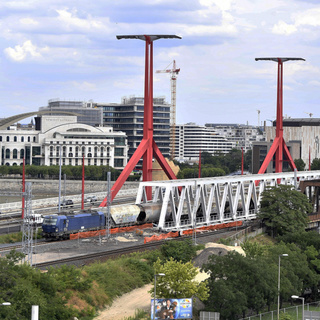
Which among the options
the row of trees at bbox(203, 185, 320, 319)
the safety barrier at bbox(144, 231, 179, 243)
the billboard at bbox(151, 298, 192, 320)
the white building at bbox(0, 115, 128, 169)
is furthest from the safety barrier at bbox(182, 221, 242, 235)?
the white building at bbox(0, 115, 128, 169)

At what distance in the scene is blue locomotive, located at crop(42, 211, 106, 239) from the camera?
67.6 metres

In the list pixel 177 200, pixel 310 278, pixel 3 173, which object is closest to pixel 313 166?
pixel 3 173

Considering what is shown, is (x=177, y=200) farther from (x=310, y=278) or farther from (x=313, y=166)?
(x=313, y=166)

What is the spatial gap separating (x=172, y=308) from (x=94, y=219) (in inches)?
1178

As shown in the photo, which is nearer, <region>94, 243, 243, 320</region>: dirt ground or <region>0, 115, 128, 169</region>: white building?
<region>94, 243, 243, 320</region>: dirt ground

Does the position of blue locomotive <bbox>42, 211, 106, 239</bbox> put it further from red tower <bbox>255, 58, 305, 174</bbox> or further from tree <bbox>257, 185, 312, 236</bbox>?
red tower <bbox>255, 58, 305, 174</bbox>

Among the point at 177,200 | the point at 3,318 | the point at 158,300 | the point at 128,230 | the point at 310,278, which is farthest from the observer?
the point at 177,200

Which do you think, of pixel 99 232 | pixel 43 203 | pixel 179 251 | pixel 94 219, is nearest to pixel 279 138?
pixel 43 203

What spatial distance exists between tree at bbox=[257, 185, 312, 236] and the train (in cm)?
1267

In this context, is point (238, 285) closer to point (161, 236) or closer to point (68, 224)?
point (161, 236)

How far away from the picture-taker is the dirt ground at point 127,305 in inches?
1855

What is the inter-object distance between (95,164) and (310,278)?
132 meters

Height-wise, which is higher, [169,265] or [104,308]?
[169,265]

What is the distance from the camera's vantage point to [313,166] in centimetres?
17075
